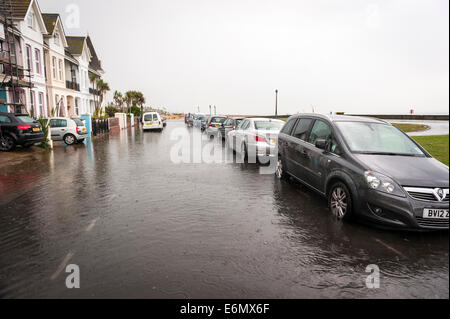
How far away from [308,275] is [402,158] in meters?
2.95

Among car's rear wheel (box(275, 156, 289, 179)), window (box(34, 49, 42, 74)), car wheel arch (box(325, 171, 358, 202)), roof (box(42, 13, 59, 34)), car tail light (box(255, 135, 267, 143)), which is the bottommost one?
car's rear wheel (box(275, 156, 289, 179))

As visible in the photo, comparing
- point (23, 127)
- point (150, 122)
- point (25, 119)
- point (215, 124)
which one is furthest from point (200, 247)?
point (150, 122)

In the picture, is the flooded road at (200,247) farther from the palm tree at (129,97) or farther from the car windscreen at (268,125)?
the palm tree at (129,97)

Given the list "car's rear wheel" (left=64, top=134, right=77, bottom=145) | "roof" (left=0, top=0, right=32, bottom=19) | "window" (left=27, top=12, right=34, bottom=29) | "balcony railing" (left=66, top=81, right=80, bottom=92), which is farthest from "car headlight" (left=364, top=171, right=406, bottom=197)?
"balcony railing" (left=66, top=81, right=80, bottom=92)

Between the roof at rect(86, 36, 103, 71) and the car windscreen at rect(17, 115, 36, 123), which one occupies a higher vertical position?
the roof at rect(86, 36, 103, 71)

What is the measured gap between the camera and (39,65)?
2775 centimetres

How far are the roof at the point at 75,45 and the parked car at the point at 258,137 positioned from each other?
1320 inches

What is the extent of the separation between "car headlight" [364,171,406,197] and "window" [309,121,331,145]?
1.56 meters

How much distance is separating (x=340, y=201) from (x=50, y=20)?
35638 millimetres

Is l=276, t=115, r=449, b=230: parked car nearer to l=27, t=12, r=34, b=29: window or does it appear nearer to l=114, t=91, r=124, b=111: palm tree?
l=27, t=12, r=34, b=29: window

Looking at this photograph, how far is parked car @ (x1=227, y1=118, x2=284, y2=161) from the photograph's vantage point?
11.3m

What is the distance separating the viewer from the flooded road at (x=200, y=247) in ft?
11.2

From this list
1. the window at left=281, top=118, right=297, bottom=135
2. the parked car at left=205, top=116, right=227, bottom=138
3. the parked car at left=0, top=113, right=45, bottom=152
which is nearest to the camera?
the window at left=281, top=118, right=297, bottom=135
